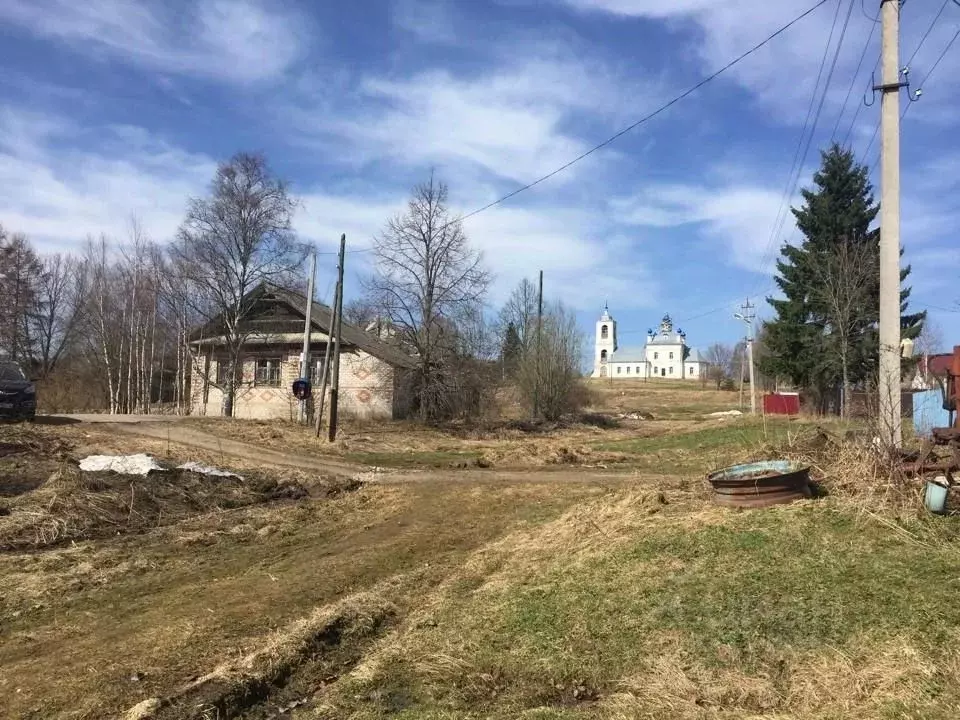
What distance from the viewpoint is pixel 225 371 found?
3709cm

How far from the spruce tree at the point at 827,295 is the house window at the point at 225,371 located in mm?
27092

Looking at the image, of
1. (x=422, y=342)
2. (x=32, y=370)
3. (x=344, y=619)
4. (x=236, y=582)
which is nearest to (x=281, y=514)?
(x=236, y=582)

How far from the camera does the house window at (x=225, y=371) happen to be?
36.6 meters

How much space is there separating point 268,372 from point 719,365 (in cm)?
7767

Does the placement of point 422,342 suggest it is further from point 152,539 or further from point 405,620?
point 405,620

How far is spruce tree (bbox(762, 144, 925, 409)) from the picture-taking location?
35.2 meters

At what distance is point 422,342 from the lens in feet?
115

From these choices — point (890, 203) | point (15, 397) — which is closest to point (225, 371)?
point (15, 397)

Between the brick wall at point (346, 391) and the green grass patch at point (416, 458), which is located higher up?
the brick wall at point (346, 391)

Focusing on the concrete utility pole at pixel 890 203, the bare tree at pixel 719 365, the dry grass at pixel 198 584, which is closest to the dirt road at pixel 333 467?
the dry grass at pixel 198 584

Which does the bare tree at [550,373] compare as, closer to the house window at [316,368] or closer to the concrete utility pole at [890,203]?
the house window at [316,368]

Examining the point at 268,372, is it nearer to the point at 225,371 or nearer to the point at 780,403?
the point at 225,371

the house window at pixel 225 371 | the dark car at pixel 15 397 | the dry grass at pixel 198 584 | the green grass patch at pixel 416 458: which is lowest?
the dry grass at pixel 198 584

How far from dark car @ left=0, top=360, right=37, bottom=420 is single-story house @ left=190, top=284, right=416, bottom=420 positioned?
1496 cm
